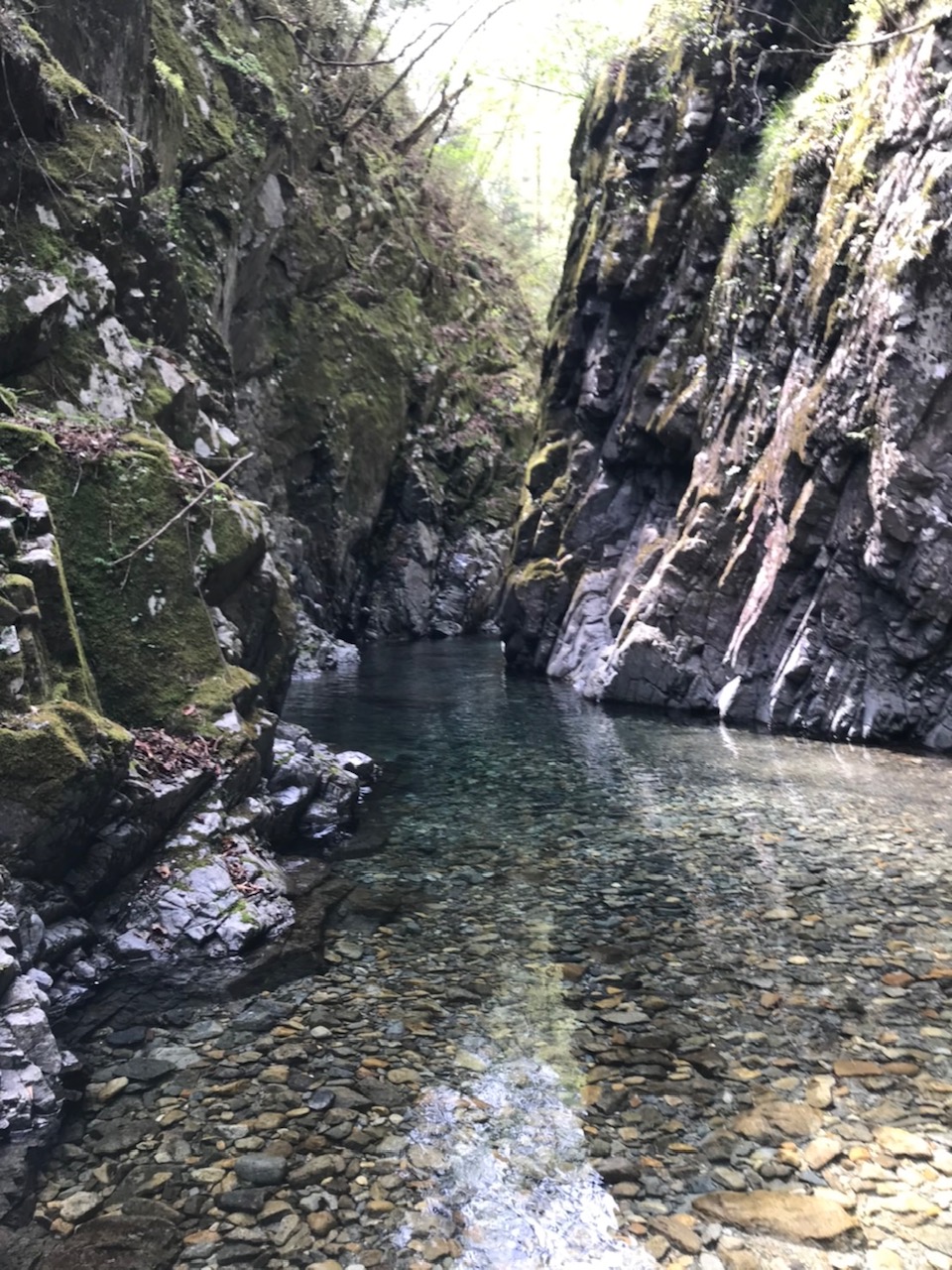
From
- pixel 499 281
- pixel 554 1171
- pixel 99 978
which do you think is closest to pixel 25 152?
pixel 99 978

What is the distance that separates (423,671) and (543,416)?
9349 mm

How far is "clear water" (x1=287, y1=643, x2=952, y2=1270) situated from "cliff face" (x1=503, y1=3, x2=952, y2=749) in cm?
277

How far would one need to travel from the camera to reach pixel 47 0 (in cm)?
1230

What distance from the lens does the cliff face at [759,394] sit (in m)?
13.3

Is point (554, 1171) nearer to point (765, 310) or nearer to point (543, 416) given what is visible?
point (765, 310)

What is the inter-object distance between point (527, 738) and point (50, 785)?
10260 mm

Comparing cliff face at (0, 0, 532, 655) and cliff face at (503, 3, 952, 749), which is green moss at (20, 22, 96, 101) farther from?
cliff face at (503, 3, 952, 749)

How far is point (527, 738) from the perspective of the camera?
15.5 metres

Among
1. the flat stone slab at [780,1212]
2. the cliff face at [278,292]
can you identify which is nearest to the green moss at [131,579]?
the cliff face at [278,292]

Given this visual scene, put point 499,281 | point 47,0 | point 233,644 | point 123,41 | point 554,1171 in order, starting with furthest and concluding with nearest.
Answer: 1. point 499,281
2. point 123,41
3. point 47,0
4. point 233,644
5. point 554,1171

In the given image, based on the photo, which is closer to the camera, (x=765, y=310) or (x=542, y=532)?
(x=765, y=310)

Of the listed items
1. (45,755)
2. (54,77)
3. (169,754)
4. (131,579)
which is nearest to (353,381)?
(54,77)

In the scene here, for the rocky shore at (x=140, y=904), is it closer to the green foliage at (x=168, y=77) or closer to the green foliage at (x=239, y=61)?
the green foliage at (x=168, y=77)

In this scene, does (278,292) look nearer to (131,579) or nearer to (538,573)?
(538,573)
